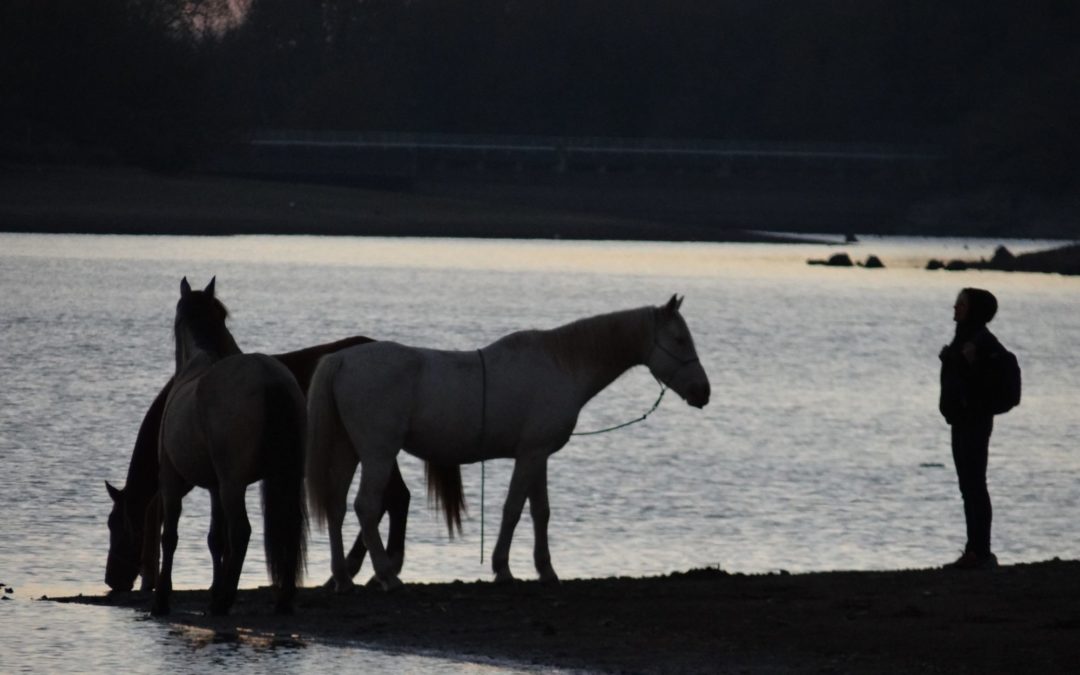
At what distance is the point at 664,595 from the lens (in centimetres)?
1106

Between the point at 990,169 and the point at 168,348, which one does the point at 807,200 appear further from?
the point at 168,348

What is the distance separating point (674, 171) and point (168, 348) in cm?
10136

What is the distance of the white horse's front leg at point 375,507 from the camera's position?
11273mm

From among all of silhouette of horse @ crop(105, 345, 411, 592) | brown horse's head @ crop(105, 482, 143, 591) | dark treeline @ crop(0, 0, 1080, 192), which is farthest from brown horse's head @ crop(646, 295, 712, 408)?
dark treeline @ crop(0, 0, 1080, 192)

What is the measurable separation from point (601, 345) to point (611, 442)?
11061mm

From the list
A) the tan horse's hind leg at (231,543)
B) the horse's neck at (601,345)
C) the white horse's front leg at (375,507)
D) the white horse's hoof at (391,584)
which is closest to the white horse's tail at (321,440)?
the white horse's front leg at (375,507)

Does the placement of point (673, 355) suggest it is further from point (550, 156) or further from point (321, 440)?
point (550, 156)

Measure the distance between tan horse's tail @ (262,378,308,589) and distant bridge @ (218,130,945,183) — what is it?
3968 inches

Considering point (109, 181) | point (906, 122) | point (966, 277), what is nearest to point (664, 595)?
point (966, 277)

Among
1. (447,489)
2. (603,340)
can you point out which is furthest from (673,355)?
(447,489)

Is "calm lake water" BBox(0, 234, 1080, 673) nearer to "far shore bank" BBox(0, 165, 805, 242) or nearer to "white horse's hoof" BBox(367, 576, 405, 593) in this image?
"white horse's hoof" BBox(367, 576, 405, 593)

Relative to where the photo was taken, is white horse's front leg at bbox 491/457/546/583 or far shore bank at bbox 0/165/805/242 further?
far shore bank at bbox 0/165/805/242

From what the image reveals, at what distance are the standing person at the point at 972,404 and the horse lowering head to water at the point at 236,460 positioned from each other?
12.9ft

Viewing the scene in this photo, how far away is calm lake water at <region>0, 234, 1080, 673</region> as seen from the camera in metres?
13.3
